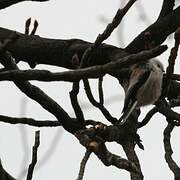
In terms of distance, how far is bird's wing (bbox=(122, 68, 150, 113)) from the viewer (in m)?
3.48

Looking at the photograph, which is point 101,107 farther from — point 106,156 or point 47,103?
point 106,156

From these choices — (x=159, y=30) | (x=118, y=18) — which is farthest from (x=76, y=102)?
(x=159, y=30)

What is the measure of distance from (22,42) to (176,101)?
123cm

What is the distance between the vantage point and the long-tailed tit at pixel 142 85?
3488 mm

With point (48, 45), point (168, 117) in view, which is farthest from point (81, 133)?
point (48, 45)

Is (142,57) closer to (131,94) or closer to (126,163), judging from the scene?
(126,163)

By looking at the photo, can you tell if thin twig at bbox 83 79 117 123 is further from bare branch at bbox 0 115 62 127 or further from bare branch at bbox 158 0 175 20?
bare branch at bbox 158 0 175 20

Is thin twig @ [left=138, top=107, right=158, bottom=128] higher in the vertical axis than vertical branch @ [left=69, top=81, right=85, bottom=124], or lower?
lower

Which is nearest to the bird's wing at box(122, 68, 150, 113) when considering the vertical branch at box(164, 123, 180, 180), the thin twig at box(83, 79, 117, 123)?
the thin twig at box(83, 79, 117, 123)

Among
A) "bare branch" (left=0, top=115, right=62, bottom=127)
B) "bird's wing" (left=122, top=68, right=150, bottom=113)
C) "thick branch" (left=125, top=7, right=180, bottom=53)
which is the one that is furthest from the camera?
"thick branch" (left=125, top=7, right=180, bottom=53)

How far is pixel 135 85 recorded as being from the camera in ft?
11.4

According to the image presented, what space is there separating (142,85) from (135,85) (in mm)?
75

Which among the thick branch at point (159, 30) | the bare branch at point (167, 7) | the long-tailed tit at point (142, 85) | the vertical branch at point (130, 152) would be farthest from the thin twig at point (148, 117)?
the bare branch at point (167, 7)

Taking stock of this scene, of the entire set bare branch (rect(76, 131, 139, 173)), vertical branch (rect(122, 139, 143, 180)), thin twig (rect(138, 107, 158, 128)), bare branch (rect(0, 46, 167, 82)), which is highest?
bare branch (rect(0, 46, 167, 82))
